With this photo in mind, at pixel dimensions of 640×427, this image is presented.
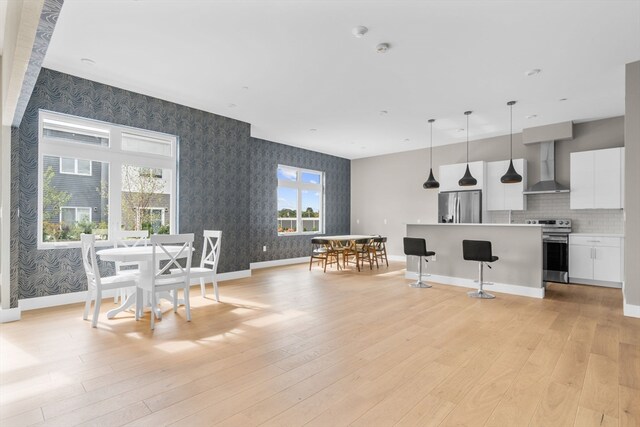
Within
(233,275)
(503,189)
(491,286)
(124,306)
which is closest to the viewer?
(124,306)

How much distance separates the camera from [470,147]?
7.76m

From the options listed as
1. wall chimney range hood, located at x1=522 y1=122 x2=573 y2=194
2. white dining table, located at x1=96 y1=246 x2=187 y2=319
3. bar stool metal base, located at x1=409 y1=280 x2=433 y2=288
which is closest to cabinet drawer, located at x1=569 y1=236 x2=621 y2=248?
wall chimney range hood, located at x1=522 y1=122 x2=573 y2=194

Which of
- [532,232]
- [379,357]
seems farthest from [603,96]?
[379,357]

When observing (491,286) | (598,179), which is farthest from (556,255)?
(491,286)

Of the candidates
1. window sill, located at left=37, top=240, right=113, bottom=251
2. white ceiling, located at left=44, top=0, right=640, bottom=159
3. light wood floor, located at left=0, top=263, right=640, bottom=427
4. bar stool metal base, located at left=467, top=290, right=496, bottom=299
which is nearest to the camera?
light wood floor, located at left=0, top=263, right=640, bottom=427

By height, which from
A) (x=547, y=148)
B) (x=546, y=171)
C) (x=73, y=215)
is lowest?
(x=73, y=215)

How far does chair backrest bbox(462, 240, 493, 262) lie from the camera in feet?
15.3

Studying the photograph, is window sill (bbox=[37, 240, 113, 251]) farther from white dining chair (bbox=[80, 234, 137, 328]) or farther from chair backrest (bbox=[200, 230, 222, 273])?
chair backrest (bbox=[200, 230, 222, 273])

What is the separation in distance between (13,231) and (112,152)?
1559 mm

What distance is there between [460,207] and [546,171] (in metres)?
1.72

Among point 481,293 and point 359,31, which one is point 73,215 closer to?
point 359,31

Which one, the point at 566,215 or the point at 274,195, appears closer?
the point at 566,215

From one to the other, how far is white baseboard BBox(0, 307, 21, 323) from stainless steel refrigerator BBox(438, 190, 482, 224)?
7449 millimetres

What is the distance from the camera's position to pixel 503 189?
22.6ft
